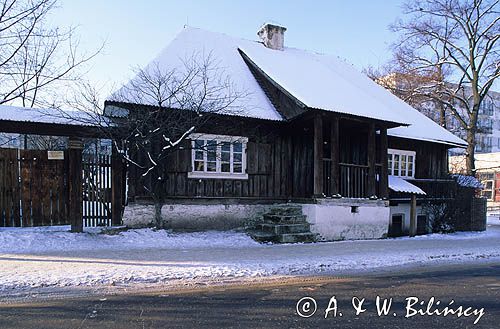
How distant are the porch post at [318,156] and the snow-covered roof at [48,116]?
6.35m

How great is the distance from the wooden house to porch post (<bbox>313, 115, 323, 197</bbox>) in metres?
0.03

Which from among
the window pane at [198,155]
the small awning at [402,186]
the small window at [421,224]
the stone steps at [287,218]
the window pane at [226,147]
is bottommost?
the small window at [421,224]

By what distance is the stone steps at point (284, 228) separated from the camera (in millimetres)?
11312

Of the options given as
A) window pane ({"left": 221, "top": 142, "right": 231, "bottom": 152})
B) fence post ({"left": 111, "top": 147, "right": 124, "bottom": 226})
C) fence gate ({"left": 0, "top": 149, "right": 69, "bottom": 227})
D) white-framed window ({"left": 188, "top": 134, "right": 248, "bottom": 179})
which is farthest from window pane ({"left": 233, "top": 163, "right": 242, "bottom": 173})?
fence gate ({"left": 0, "top": 149, "right": 69, "bottom": 227})

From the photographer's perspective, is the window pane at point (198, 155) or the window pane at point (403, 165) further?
the window pane at point (403, 165)

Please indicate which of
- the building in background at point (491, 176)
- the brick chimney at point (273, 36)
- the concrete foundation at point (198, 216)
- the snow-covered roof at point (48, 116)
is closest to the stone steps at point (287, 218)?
the concrete foundation at point (198, 216)

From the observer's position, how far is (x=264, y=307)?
5293 mm

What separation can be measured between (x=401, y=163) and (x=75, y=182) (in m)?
12.7

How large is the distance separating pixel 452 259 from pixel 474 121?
1866cm

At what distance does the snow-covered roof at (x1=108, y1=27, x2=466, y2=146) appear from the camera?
41.9 feet

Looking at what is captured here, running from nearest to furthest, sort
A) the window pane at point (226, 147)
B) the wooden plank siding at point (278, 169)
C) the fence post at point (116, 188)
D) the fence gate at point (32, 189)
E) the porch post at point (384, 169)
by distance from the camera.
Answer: the fence gate at point (32, 189) < the fence post at point (116, 188) < the wooden plank siding at point (278, 169) < the window pane at point (226, 147) < the porch post at point (384, 169)

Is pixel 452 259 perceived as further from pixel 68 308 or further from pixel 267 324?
pixel 68 308

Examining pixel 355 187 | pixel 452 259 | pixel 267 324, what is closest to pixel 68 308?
pixel 267 324

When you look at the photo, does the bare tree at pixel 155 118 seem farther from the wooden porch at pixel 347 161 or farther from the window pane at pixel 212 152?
the wooden porch at pixel 347 161
